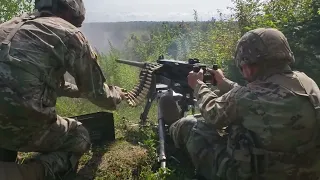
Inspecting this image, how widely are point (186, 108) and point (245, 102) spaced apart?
89.7 inches

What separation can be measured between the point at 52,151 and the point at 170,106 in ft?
6.44

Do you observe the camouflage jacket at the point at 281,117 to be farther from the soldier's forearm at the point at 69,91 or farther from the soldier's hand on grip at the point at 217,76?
the soldier's forearm at the point at 69,91

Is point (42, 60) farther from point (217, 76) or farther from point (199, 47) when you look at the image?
point (199, 47)

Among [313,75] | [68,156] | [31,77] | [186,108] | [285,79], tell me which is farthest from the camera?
[313,75]

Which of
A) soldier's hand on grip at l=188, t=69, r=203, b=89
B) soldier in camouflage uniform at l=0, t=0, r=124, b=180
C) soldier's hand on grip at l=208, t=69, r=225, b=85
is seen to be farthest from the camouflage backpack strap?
soldier's hand on grip at l=208, t=69, r=225, b=85

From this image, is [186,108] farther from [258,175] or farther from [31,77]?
[31,77]

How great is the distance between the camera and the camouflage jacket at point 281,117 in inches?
132

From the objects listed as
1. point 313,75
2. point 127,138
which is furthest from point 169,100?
point 313,75

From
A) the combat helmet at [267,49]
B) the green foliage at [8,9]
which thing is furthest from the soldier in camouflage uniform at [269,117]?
the green foliage at [8,9]

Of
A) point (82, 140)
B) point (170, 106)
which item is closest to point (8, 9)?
point (170, 106)

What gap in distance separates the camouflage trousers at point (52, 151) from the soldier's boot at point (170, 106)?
55.5 inches

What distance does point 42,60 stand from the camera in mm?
3729

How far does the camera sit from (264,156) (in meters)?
3.51

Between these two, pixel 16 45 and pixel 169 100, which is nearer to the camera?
pixel 16 45
